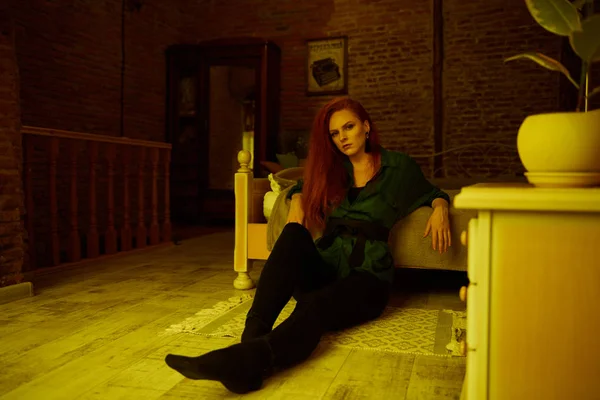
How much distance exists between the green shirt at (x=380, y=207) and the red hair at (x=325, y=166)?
4cm

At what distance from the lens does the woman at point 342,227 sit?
5.32ft

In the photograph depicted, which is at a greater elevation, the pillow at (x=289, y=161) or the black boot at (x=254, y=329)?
the pillow at (x=289, y=161)

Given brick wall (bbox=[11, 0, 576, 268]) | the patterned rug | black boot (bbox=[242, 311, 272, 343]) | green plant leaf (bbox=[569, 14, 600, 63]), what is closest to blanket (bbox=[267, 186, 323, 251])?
the patterned rug

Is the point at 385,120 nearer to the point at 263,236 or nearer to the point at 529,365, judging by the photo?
the point at 263,236

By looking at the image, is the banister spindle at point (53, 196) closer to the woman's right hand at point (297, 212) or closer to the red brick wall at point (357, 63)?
the red brick wall at point (357, 63)

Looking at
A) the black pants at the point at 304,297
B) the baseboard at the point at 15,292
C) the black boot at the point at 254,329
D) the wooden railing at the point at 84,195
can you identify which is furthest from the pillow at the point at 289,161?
the black boot at the point at 254,329

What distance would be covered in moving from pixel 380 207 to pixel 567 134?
41.3 inches

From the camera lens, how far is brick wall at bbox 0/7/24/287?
2.37 metres

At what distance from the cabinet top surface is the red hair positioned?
107 centimetres

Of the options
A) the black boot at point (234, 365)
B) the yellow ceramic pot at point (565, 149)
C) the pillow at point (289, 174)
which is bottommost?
the black boot at point (234, 365)

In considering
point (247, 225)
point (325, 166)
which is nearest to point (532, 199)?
point (325, 166)

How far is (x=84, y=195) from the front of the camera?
500cm

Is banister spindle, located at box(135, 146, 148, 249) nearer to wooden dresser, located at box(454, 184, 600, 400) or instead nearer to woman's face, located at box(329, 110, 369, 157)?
woman's face, located at box(329, 110, 369, 157)

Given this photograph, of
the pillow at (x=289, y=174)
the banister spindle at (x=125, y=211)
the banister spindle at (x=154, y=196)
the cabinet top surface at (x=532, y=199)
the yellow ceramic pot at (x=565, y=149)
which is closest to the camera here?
the cabinet top surface at (x=532, y=199)
